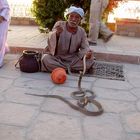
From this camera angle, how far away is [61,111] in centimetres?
→ 418

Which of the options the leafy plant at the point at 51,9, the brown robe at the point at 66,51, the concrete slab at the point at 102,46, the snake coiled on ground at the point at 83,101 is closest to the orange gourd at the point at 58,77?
the snake coiled on ground at the point at 83,101

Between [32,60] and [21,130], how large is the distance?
2381mm

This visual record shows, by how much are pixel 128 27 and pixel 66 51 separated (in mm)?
4310

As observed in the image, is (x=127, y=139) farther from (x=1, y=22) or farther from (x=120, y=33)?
(x=120, y=33)

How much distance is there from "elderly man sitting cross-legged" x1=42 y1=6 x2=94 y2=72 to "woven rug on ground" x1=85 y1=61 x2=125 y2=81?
250mm

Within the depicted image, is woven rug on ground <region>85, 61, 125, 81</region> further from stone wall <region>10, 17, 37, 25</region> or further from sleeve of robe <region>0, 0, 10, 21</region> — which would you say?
stone wall <region>10, 17, 37, 25</region>

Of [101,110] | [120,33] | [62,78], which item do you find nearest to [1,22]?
[62,78]

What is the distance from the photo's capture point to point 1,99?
14.6 feet

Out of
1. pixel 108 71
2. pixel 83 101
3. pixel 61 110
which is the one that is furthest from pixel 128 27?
pixel 61 110

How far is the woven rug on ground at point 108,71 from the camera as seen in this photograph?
5.93m

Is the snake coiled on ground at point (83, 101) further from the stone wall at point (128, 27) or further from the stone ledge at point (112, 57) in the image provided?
the stone wall at point (128, 27)

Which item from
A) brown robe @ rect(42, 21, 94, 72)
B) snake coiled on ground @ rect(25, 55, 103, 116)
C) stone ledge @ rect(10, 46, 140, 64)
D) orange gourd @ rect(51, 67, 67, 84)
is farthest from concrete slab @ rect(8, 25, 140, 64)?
snake coiled on ground @ rect(25, 55, 103, 116)

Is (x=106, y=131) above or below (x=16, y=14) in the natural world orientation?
below

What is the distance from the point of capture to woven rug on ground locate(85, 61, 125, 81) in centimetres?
593
